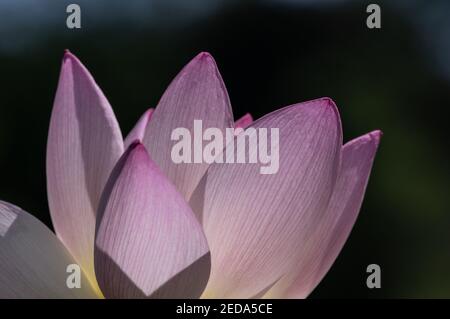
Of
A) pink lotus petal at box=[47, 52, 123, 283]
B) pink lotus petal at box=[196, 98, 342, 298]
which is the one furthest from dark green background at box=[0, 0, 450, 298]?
pink lotus petal at box=[196, 98, 342, 298]

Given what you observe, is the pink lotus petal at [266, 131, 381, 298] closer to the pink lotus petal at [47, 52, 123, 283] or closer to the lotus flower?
the lotus flower

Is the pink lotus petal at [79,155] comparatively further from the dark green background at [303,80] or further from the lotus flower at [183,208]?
the dark green background at [303,80]

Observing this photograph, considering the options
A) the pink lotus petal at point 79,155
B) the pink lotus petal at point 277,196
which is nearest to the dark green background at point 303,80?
the pink lotus petal at point 79,155

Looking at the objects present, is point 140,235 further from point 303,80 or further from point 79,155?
point 303,80

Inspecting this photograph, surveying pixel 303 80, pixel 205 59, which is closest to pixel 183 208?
pixel 205 59

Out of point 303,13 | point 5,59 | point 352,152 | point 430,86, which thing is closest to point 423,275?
point 430,86

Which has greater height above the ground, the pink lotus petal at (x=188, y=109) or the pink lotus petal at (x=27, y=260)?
the pink lotus petal at (x=188, y=109)

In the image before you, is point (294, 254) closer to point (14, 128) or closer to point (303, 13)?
point (303, 13)
